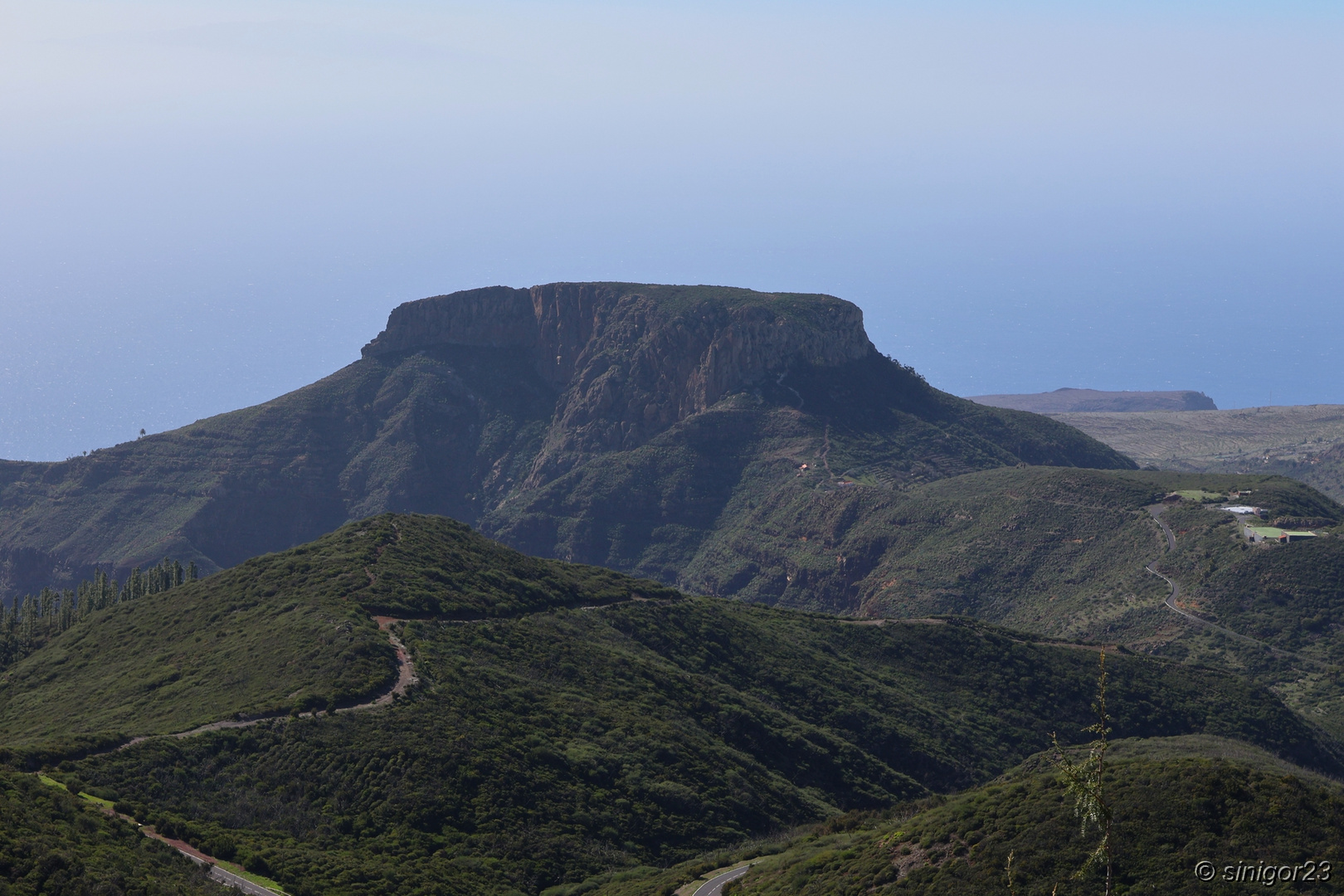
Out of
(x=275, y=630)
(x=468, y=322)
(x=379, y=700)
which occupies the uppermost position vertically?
(x=468, y=322)

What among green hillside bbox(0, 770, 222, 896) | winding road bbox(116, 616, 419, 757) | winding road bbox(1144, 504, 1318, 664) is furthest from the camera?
winding road bbox(1144, 504, 1318, 664)

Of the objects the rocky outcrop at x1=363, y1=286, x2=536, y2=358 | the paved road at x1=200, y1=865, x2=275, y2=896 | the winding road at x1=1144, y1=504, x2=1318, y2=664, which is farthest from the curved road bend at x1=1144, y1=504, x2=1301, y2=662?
the rocky outcrop at x1=363, y1=286, x2=536, y2=358

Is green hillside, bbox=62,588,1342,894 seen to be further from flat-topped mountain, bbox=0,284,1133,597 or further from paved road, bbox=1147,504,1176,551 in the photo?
flat-topped mountain, bbox=0,284,1133,597

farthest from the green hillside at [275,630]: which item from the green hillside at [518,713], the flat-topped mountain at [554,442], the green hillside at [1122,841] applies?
the flat-topped mountain at [554,442]

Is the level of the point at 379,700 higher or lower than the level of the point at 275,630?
lower

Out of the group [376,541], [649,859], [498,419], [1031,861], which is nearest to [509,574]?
[376,541]

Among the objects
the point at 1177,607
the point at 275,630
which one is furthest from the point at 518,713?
the point at 1177,607

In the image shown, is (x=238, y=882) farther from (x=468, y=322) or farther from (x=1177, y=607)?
(x=468, y=322)

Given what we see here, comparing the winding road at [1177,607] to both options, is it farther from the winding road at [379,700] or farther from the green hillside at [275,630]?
the winding road at [379,700]
